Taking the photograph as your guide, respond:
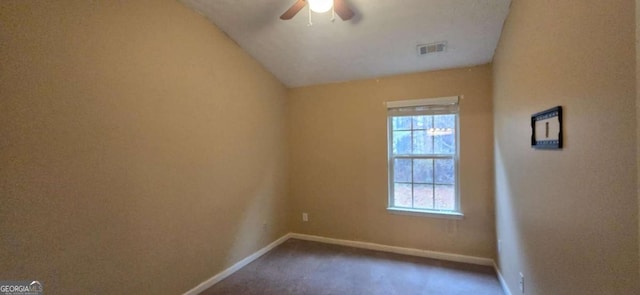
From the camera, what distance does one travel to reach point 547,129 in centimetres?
150

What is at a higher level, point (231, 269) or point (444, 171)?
point (444, 171)

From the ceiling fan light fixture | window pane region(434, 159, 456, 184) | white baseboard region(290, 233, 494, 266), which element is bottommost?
white baseboard region(290, 233, 494, 266)

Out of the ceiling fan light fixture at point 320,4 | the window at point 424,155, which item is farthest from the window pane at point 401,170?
the ceiling fan light fixture at point 320,4

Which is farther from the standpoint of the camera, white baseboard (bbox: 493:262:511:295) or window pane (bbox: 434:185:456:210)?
window pane (bbox: 434:185:456:210)

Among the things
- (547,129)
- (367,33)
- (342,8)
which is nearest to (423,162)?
(367,33)

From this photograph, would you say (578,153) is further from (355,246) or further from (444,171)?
(355,246)

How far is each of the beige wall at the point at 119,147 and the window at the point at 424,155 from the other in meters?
1.96

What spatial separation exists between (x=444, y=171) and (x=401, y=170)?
52 centimetres

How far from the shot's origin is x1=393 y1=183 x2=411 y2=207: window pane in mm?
3541

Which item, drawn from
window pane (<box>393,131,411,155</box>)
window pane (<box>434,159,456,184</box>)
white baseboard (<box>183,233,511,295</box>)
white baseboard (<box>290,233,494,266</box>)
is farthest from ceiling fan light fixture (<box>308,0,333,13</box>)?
white baseboard (<box>290,233,494,266</box>)

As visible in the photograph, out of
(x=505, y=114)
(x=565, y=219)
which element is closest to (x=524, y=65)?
(x=505, y=114)

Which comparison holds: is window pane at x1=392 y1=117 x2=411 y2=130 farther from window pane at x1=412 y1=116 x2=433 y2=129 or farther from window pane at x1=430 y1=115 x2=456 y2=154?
window pane at x1=430 y1=115 x2=456 y2=154

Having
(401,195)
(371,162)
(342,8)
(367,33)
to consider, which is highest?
(367,33)

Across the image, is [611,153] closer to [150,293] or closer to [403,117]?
[403,117]
